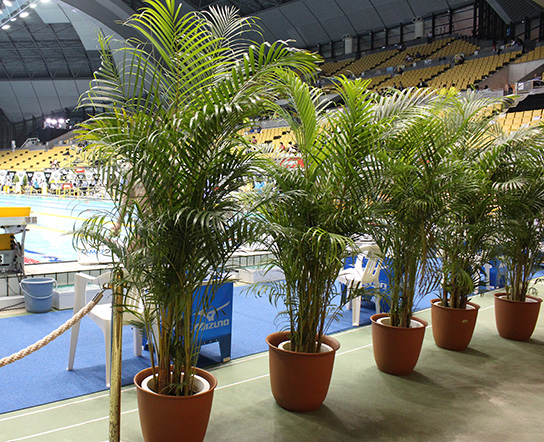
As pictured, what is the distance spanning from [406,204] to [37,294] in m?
3.89

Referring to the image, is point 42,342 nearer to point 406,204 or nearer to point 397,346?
point 406,204

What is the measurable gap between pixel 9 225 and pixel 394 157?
422 cm

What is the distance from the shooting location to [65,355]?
3.81 m

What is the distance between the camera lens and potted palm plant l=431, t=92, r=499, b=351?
3568 mm

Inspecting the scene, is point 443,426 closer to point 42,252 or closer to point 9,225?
point 9,225

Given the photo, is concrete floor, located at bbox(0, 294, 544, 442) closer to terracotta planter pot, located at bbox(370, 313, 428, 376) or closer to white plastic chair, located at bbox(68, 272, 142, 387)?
terracotta planter pot, located at bbox(370, 313, 428, 376)

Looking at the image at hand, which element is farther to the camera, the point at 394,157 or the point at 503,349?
the point at 503,349

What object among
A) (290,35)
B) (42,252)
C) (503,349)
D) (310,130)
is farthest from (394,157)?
(290,35)

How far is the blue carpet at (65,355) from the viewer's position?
3129 mm

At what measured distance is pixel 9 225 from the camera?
5.16 m

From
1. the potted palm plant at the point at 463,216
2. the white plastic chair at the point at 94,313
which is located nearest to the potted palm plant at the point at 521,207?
the potted palm plant at the point at 463,216

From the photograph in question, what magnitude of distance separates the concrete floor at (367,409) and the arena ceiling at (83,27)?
1595 cm

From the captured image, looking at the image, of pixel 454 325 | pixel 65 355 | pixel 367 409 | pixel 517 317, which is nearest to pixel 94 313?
pixel 65 355

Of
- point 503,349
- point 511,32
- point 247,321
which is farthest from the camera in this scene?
point 511,32
